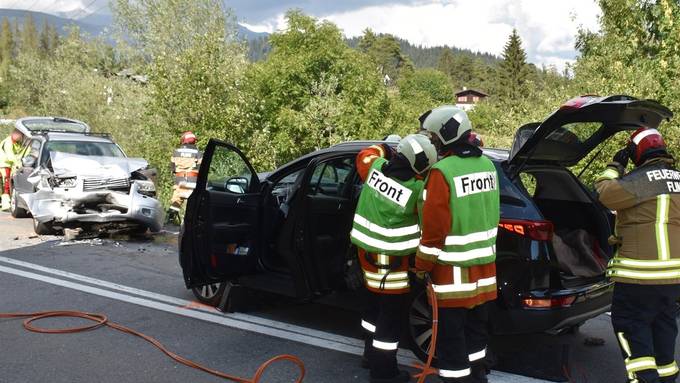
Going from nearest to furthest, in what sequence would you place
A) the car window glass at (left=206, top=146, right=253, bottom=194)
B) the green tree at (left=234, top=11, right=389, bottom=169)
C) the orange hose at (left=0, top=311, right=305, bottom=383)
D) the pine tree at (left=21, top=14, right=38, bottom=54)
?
the orange hose at (left=0, top=311, right=305, bottom=383) < the car window glass at (left=206, top=146, right=253, bottom=194) < the green tree at (left=234, top=11, right=389, bottom=169) < the pine tree at (left=21, top=14, right=38, bottom=54)

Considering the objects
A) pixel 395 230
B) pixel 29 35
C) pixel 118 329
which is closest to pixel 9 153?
pixel 118 329

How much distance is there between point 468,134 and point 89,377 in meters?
3.02

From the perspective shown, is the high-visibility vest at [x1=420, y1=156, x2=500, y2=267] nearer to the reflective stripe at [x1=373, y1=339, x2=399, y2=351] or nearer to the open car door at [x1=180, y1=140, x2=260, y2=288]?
the reflective stripe at [x1=373, y1=339, x2=399, y2=351]

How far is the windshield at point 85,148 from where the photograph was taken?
10.7 m

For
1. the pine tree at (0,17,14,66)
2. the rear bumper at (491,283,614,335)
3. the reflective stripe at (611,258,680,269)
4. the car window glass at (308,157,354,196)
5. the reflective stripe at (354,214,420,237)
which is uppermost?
the pine tree at (0,17,14,66)

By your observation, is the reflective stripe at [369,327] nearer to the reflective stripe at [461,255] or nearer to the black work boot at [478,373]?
the black work boot at [478,373]

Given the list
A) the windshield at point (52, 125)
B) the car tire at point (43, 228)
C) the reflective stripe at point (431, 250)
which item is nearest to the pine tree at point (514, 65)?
the windshield at point (52, 125)

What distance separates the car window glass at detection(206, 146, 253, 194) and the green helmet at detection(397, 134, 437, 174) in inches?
76.4

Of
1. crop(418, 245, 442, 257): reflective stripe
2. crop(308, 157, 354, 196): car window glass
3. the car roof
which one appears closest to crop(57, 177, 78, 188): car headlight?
the car roof

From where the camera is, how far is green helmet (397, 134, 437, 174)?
378cm

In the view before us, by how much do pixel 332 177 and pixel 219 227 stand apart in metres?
1.06

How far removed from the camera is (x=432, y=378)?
4.30 metres

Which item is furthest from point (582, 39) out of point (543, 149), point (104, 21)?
point (104, 21)

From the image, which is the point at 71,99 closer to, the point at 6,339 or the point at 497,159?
the point at 6,339
